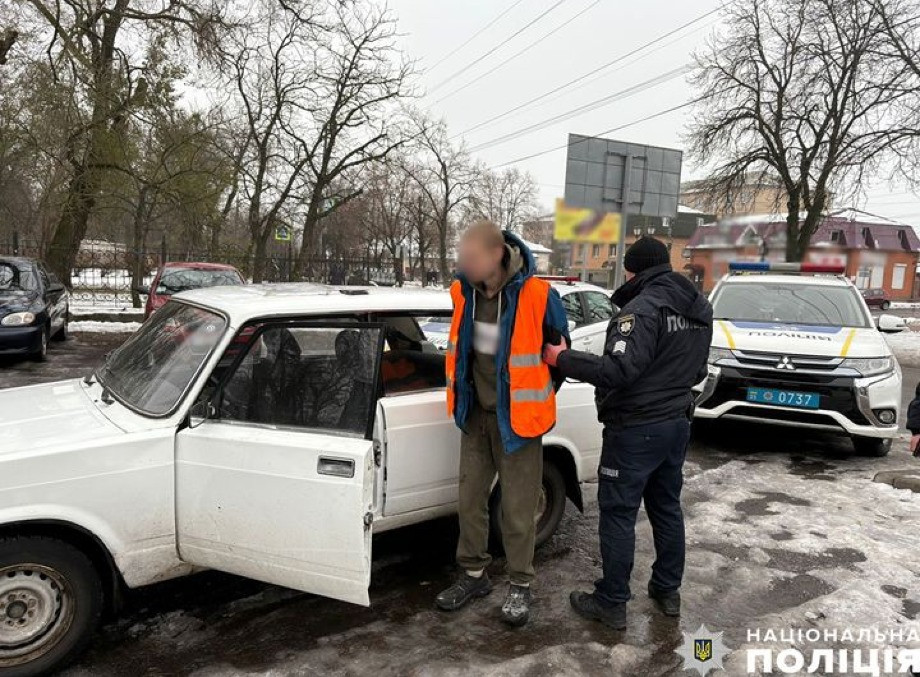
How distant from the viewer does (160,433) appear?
2723 mm

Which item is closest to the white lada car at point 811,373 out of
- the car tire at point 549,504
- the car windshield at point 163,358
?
the car tire at point 549,504

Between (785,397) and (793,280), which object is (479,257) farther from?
(793,280)

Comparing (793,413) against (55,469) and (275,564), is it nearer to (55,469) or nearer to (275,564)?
(275,564)

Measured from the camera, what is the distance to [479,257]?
2971 millimetres

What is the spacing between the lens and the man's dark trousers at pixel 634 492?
2.97 m

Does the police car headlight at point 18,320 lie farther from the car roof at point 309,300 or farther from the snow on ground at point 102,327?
the car roof at point 309,300

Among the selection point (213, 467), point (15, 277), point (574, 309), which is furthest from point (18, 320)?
point (213, 467)

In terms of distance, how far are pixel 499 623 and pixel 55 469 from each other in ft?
6.95

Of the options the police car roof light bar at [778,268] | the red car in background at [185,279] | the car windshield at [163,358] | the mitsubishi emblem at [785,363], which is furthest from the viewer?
the red car in background at [185,279]

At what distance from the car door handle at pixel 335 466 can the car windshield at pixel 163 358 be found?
0.76 metres

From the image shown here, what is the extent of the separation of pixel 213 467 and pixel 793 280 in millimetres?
7024

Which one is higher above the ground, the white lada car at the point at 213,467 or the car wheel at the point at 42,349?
the white lada car at the point at 213,467

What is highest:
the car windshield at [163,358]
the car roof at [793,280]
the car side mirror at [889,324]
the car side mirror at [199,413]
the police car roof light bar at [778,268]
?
the police car roof light bar at [778,268]

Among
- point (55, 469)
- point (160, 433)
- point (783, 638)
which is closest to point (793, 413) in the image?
point (783, 638)
